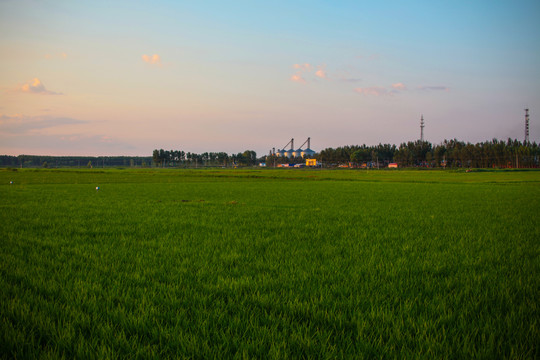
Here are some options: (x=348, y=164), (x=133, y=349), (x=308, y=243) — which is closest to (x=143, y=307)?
(x=133, y=349)

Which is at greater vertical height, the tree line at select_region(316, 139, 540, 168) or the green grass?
the tree line at select_region(316, 139, 540, 168)

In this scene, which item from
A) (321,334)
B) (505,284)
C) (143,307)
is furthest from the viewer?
(505,284)

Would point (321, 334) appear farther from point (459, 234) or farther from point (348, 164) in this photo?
point (348, 164)

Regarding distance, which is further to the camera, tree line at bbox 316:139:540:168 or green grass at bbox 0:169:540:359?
tree line at bbox 316:139:540:168

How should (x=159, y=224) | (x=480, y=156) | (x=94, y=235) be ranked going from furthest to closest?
1. (x=480, y=156)
2. (x=159, y=224)
3. (x=94, y=235)

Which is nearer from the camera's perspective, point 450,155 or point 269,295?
point 269,295

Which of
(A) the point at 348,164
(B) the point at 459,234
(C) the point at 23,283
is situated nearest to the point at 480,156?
(A) the point at 348,164

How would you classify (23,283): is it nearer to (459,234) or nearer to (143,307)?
(143,307)

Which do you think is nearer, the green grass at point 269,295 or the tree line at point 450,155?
the green grass at point 269,295

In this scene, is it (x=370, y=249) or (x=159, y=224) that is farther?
(x=159, y=224)

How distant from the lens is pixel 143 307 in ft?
13.5

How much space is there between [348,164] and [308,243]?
606 feet

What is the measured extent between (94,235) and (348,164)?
185m

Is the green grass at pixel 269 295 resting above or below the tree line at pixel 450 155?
below
